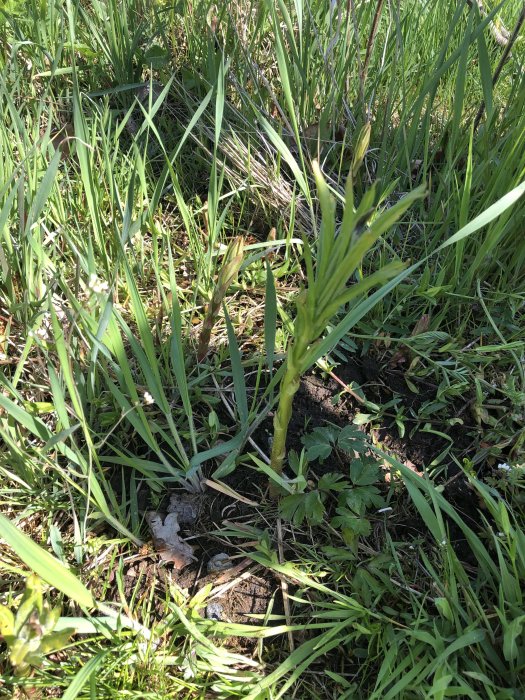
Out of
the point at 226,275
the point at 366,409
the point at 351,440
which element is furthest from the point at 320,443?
the point at 226,275

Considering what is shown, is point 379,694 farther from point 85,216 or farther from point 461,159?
point 461,159

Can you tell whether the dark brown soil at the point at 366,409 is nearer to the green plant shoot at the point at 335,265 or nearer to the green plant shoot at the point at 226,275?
the green plant shoot at the point at 226,275

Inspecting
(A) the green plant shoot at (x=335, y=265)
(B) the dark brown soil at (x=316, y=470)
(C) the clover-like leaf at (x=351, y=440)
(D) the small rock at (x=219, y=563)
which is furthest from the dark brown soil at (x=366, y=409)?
(A) the green plant shoot at (x=335, y=265)

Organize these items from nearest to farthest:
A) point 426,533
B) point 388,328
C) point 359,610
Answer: point 359,610
point 426,533
point 388,328

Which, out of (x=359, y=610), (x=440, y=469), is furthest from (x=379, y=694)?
(x=440, y=469)

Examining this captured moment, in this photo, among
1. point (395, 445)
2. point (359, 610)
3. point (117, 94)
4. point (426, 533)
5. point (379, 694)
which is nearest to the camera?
point (379, 694)

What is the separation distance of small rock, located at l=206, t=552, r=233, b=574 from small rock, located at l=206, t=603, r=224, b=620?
0.22 ft

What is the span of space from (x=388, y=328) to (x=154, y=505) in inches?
28.8

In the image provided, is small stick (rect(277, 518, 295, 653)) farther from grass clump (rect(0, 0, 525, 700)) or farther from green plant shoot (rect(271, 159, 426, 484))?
green plant shoot (rect(271, 159, 426, 484))

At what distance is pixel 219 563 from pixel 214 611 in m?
0.09

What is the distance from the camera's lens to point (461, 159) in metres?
1.73

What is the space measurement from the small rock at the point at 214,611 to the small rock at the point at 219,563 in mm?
67

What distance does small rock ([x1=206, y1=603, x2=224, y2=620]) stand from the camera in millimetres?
1098

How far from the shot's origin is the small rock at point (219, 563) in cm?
115
